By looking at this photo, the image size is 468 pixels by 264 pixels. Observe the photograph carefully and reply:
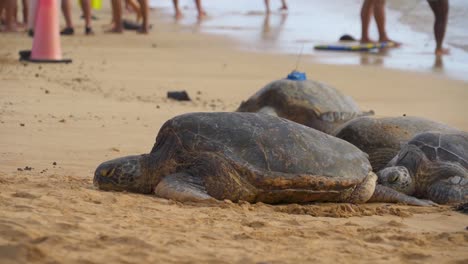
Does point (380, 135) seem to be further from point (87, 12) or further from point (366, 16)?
point (87, 12)

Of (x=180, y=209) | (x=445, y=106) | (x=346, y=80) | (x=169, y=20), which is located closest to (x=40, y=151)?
(x=180, y=209)

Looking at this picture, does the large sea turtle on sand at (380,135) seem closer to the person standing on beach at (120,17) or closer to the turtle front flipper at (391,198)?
the turtle front flipper at (391,198)

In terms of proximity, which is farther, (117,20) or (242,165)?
(117,20)

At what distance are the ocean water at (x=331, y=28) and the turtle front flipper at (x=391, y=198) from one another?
20.7ft

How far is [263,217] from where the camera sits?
15.5 ft

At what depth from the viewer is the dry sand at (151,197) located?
151 inches

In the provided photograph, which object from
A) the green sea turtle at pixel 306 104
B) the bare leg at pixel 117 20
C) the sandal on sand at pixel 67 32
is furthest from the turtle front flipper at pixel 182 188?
the bare leg at pixel 117 20

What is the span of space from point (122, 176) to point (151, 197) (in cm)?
24

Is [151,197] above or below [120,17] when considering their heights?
above

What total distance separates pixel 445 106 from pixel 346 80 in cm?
203

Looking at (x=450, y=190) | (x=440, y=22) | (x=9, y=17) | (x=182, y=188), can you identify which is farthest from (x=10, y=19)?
(x=450, y=190)

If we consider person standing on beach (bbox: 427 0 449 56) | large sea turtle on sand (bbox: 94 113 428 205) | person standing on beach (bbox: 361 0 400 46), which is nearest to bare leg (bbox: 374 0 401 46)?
person standing on beach (bbox: 361 0 400 46)

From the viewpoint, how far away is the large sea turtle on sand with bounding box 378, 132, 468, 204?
570cm

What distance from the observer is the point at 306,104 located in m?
8.05
